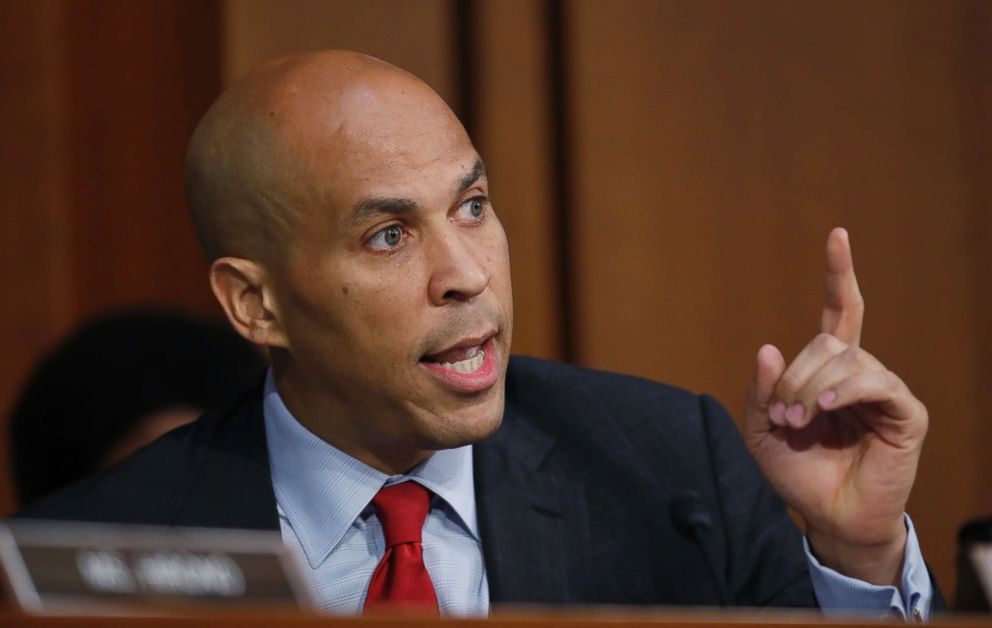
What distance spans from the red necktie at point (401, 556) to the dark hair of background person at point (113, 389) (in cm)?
46

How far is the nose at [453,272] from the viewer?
1356 millimetres

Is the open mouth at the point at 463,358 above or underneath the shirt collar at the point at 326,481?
above

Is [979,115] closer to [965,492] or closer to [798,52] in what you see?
[798,52]

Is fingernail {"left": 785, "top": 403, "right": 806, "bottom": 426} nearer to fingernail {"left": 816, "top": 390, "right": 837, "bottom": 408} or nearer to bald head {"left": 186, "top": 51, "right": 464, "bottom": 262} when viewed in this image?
fingernail {"left": 816, "top": 390, "right": 837, "bottom": 408}

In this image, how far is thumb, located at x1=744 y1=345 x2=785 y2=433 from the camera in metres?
1.35

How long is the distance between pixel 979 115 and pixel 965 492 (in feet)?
1.95

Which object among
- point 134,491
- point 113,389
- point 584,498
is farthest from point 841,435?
point 113,389

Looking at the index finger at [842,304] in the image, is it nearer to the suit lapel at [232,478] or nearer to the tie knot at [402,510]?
the tie knot at [402,510]

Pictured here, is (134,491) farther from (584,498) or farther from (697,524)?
(697,524)

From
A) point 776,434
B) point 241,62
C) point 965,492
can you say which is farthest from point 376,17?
point 965,492

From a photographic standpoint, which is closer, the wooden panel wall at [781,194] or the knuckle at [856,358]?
the knuckle at [856,358]

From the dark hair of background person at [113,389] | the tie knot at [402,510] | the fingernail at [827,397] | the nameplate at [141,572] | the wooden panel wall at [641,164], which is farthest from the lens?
the wooden panel wall at [641,164]

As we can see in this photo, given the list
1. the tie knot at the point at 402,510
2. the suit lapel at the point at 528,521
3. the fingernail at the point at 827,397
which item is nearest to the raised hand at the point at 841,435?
the fingernail at the point at 827,397

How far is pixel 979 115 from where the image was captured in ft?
7.24
